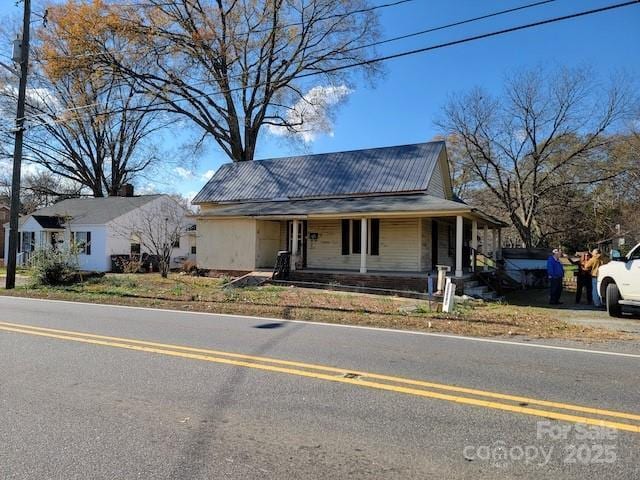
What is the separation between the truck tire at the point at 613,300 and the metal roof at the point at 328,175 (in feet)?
33.1

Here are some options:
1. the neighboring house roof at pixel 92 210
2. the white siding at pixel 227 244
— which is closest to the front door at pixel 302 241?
the white siding at pixel 227 244

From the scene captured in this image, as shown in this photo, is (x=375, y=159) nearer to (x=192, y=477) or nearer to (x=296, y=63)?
(x=296, y=63)

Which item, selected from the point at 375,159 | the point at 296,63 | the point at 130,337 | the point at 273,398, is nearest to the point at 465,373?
the point at 273,398

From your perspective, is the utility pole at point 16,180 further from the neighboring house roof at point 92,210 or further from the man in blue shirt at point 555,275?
the man in blue shirt at point 555,275

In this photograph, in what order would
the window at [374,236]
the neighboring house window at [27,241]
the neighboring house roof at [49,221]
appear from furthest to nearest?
1. the neighboring house window at [27,241]
2. the neighboring house roof at [49,221]
3. the window at [374,236]

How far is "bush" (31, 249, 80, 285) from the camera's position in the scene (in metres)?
18.2

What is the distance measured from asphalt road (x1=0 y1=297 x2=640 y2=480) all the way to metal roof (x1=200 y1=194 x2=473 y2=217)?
10.5 metres

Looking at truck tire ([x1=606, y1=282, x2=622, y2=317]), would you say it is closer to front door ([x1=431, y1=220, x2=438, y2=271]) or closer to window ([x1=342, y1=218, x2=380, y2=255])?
front door ([x1=431, y1=220, x2=438, y2=271])

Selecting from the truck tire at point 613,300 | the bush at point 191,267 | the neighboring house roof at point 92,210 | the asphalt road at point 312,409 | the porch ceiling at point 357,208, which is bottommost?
the asphalt road at point 312,409

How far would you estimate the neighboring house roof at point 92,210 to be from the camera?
31659 mm

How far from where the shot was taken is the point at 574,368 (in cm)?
643

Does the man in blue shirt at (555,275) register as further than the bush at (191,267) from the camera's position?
No

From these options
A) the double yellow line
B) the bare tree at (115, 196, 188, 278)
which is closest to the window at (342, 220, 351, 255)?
the bare tree at (115, 196, 188, 278)

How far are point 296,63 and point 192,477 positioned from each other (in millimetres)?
36092
